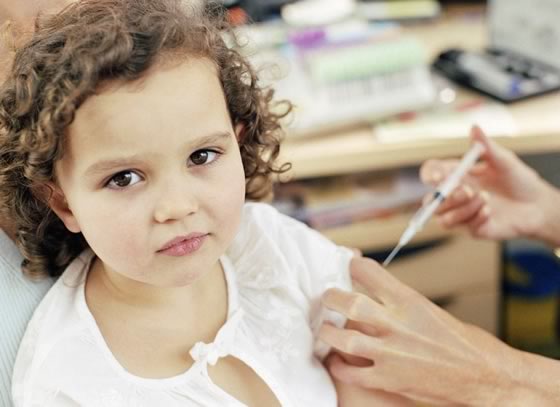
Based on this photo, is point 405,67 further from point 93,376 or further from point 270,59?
point 93,376

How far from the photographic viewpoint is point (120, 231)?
849mm

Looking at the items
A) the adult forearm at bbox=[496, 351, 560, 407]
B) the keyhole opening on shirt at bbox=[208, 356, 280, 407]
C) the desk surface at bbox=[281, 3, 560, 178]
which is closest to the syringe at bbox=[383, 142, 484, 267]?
the desk surface at bbox=[281, 3, 560, 178]

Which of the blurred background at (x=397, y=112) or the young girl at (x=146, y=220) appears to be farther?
the blurred background at (x=397, y=112)

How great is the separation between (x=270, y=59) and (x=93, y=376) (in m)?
0.90

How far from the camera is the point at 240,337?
1.01m

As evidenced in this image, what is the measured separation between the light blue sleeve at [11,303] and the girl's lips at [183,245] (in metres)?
0.21

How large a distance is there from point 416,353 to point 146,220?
405mm

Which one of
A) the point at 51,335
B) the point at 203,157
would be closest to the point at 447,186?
the point at 203,157

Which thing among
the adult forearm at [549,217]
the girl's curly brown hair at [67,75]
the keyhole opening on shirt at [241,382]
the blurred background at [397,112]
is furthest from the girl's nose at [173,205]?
the adult forearm at [549,217]

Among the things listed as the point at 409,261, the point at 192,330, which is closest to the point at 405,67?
the point at 409,261

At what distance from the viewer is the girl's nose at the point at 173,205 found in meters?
0.83

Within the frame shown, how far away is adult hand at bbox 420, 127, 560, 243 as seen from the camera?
1.44 m

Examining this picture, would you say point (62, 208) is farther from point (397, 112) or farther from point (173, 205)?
point (397, 112)

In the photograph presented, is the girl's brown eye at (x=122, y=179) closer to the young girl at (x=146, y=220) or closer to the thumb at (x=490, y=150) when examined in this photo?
the young girl at (x=146, y=220)
